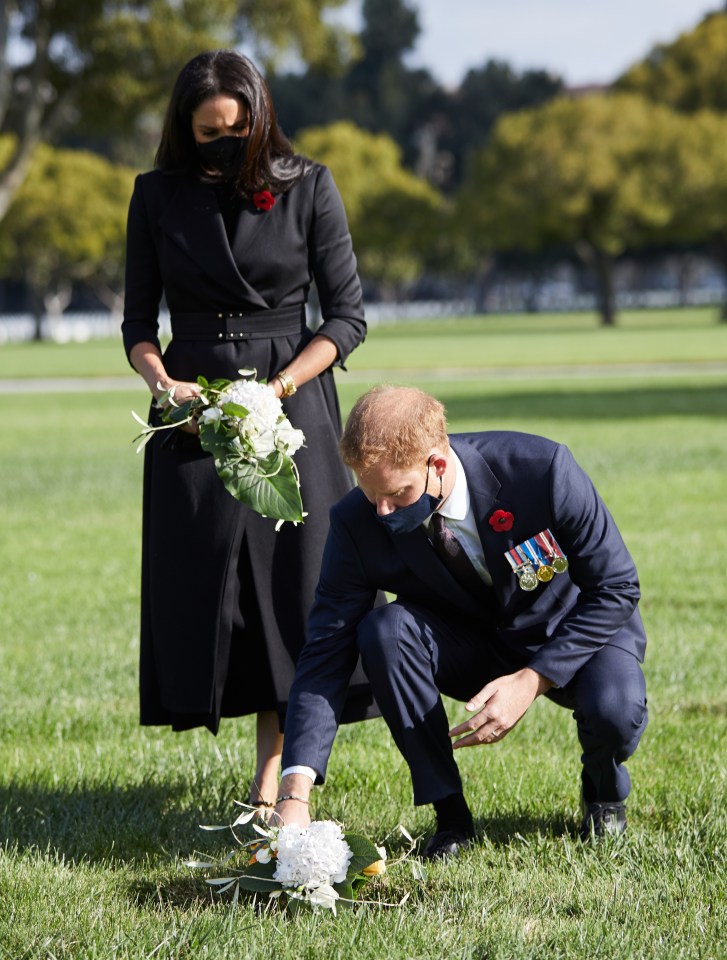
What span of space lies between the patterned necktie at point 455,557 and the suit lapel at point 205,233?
100 centimetres

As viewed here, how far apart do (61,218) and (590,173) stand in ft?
75.0

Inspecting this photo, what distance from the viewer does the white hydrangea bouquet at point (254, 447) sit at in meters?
3.69

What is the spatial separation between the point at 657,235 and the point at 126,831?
62.8 m

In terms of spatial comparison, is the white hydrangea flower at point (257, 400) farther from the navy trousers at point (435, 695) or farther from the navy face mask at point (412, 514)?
the navy trousers at point (435, 695)

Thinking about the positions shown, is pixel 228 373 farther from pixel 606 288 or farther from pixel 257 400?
pixel 606 288

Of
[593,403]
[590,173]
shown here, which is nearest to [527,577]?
[593,403]

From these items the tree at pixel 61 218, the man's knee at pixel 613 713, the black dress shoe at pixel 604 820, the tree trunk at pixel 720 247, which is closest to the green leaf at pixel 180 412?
the man's knee at pixel 613 713

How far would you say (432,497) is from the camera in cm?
346

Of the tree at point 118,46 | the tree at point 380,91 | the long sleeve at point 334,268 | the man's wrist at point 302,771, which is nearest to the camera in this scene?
the man's wrist at point 302,771

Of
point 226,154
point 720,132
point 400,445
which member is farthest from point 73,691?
point 720,132

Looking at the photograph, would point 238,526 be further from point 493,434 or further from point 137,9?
point 137,9

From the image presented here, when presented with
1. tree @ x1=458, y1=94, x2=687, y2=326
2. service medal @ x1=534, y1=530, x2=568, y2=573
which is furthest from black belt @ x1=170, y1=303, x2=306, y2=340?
tree @ x1=458, y1=94, x2=687, y2=326

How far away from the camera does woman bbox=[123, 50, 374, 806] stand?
409 cm

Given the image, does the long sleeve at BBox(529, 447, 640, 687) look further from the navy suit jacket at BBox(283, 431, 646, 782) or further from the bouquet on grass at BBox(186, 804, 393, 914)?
the bouquet on grass at BBox(186, 804, 393, 914)
